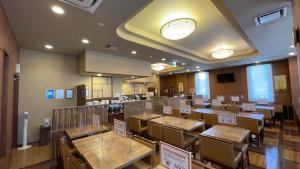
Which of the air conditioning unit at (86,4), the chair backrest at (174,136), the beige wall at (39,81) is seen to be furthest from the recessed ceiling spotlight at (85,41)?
the chair backrest at (174,136)

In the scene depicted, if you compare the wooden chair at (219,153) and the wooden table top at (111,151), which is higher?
the wooden table top at (111,151)

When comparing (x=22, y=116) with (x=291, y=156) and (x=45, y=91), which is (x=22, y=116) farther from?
(x=291, y=156)

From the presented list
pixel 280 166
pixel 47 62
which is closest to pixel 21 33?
pixel 47 62

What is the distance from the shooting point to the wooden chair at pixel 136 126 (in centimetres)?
354

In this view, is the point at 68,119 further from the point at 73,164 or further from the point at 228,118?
the point at 228,118

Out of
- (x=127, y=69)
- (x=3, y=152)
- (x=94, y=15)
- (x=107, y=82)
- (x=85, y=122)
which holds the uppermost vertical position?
(x=94, y=15)

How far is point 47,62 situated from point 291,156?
6775mm

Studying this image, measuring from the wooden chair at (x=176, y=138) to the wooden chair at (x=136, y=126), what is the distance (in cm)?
105

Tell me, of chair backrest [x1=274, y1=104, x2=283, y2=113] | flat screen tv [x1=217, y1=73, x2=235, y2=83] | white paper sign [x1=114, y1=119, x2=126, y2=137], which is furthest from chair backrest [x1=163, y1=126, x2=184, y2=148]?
flat screen tv [x1=217, y1=73, x2=235, y2=83]

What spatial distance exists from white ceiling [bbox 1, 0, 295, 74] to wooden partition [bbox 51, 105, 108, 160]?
1.66 m

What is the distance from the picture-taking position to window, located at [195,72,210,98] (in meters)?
8.79

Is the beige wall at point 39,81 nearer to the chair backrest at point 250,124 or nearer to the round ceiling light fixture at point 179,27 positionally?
the round ceiling light fixture at point 179,27

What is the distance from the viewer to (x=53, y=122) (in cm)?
283

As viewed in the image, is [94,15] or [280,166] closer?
[94,15]
